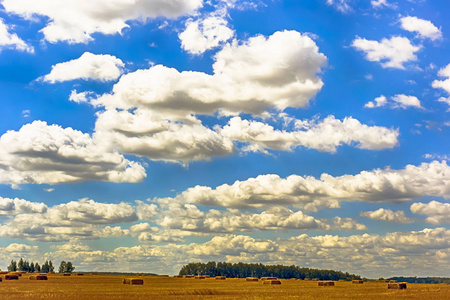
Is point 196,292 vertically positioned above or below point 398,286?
above

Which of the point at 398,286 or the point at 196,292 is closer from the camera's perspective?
the point at 196,292

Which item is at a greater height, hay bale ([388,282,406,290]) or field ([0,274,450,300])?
field ([0,274,450,300])

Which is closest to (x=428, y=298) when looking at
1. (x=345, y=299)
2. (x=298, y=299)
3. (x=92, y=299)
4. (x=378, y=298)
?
(x=378, y=298)

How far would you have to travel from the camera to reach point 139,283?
298 feet

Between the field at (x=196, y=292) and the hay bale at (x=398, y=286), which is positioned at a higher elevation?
the field at (x=196, y=292)

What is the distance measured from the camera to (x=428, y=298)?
5619cm

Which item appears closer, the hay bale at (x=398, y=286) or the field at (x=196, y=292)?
the field at (x=196, y=292)

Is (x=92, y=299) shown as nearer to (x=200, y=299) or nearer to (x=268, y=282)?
(x=200, y=299)

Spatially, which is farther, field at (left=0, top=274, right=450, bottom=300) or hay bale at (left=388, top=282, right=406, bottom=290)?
hay bale at (left=388, top=282, right=406, bottom=290)

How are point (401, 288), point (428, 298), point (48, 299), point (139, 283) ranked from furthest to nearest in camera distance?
point (139, 283) → point (401, 288) → point (428, 298) → point (48, 299)

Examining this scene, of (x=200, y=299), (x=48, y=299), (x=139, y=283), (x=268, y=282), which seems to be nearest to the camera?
(x=48, y=299)

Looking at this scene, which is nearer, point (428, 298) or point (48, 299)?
point (48, 299)

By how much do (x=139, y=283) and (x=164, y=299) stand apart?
1602 inches

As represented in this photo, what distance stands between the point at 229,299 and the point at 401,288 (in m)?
42.7
